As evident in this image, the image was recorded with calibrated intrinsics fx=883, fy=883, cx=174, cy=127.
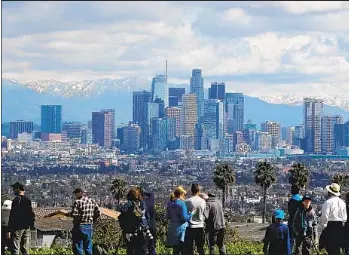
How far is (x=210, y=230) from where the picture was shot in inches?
560

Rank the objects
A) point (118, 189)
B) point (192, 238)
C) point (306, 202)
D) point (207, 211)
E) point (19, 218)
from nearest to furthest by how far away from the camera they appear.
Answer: point (19, 218), point (192, 238), point (306, 202), point (207, 211), point (118, 189)

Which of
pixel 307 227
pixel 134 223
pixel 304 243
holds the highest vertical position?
pixel 134 223

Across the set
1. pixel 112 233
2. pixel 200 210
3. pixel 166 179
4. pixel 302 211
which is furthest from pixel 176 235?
pixel 166 179

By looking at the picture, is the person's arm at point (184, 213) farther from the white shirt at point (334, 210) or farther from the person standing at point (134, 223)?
the white shirt at point (334, 210)

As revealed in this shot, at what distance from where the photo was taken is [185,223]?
44.8 feet

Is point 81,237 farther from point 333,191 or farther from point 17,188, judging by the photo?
point 333,191

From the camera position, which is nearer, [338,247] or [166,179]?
[338,247]

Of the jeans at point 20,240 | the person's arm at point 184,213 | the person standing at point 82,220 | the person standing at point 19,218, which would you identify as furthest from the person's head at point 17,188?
the person's arm at point 184,213

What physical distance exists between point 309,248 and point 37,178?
186 metres

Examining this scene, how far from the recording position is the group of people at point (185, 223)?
13.3 m

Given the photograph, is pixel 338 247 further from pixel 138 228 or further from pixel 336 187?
pixel 138 228

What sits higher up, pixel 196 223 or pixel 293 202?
pixel 293 202

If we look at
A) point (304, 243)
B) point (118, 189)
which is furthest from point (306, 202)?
point (118, 189)

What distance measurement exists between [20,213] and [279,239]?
3989 millimetres
